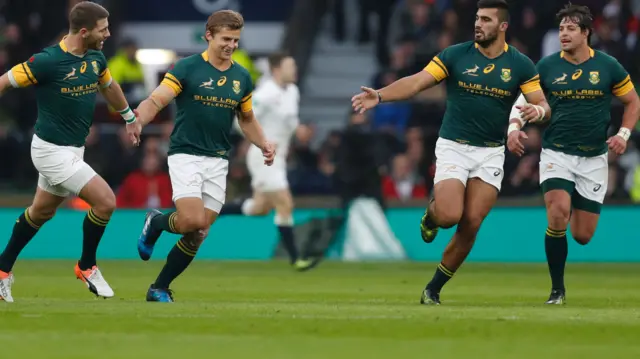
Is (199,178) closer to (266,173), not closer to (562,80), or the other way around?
(562,80)

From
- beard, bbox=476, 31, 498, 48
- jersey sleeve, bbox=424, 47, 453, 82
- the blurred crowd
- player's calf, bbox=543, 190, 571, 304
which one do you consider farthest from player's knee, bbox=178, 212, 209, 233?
the blurred crowd

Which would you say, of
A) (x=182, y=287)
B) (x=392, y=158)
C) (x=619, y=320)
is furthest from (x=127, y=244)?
(x=619, y=320)

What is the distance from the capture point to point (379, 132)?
21281mm

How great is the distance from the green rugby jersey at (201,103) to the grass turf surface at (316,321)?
49.1 inches

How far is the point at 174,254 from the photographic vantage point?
11680 mm

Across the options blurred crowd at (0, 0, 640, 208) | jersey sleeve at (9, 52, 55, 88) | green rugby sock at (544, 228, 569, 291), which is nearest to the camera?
jersey sleeve at (9, 52, 55, 88)

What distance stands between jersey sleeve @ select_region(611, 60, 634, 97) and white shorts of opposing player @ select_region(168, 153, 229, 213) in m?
3.53

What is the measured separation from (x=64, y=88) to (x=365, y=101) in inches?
92.9

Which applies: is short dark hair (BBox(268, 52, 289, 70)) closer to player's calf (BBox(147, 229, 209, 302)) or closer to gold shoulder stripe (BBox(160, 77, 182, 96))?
gold shoulder stripe (BBox(160, 77, 182, 96))

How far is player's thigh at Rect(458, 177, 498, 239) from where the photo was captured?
1175 cm

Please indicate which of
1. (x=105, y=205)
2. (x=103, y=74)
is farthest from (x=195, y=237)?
(x=103, y=74)

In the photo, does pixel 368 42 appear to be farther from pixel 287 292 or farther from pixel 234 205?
pixel 287 292

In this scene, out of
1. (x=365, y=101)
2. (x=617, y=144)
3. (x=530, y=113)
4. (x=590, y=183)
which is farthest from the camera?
(x=590, y=183)

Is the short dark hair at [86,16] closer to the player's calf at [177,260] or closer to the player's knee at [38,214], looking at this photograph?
the player's knee at [38,214]
